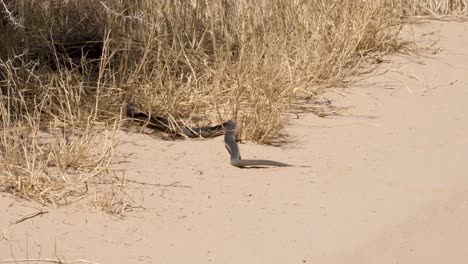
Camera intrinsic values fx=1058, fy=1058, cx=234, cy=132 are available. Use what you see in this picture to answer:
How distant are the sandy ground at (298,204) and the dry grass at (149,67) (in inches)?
7.9

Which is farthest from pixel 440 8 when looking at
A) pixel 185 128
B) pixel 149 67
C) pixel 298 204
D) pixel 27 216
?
pixel 27 216

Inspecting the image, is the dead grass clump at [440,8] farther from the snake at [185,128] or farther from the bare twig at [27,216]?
the bare twig at [27,216]

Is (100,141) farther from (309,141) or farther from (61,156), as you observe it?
(309,141)

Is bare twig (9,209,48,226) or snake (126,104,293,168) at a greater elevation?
bare twig (9,209,48,226)

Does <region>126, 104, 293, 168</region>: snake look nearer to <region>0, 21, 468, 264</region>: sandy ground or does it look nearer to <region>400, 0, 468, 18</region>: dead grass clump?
<region>0, 21, 468, 264</region>: sandy ground

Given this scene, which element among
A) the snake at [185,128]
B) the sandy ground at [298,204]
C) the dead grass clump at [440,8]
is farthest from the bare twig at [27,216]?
the dead grass clump at [440,8]

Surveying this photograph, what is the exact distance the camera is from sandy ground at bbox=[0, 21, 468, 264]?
4.54m

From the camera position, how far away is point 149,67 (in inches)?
261

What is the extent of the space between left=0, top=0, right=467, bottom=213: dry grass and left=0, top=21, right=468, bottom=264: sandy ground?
0.20 meters

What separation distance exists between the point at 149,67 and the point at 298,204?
189 cm

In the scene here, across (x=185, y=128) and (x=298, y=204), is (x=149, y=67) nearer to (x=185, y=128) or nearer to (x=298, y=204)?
(x=185, y=128)

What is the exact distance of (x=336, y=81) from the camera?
23.4 ft

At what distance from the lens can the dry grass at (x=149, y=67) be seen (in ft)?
17.3

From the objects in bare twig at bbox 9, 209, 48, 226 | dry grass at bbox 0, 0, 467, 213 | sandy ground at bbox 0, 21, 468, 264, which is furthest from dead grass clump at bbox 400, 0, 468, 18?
bare twig at bbox 9, 209, 48, 226
